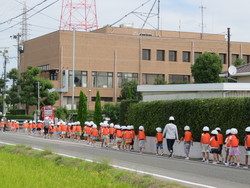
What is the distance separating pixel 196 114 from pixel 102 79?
160 feet

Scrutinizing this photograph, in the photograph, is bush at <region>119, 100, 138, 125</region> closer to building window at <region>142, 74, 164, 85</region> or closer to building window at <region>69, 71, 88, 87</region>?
building window at <region>69, 71, 88, 87</region>

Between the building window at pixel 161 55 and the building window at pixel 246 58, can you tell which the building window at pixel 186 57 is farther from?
the building window at pixel 246 58

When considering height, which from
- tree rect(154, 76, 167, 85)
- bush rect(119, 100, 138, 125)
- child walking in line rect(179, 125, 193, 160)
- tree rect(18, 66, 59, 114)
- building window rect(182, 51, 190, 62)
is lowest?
child walking in line rect(179, 125, 193, 160)

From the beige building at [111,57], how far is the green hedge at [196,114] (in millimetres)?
39690

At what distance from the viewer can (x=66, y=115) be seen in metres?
67.0

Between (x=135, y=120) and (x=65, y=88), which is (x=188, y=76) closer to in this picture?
(x=65, y=88)

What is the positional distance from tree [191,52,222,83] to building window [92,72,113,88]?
2244 cm

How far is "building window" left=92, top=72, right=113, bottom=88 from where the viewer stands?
73562mm

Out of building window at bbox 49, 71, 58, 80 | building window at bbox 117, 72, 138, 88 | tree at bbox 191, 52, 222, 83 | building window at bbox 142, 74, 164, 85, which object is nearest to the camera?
tree at bbox 191, 52, 222, 83

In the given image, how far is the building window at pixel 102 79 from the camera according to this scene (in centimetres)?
7356

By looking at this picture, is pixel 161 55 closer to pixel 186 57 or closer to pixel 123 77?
pixel 186 57

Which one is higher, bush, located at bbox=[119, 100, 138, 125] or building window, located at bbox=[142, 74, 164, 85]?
building window, located at bbox=[142, 74, 164, 85]

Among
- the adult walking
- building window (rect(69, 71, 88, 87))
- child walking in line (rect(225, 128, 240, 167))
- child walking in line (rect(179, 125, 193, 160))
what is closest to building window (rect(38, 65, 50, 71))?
building window (rect(69, 71, 88, 87))

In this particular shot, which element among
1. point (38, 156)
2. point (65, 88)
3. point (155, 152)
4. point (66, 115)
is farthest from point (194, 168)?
point (65, 88)
